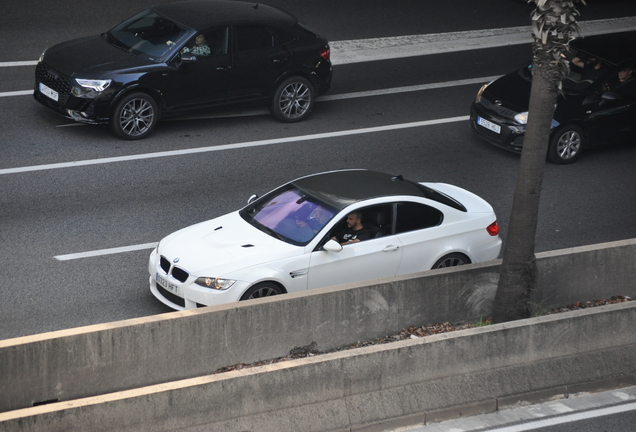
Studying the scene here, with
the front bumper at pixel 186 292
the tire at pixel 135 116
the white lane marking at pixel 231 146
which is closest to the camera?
the front bumper at pixel 186 292

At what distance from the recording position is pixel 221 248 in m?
9.49

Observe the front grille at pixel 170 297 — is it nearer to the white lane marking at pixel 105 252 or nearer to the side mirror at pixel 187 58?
the white lane marking at pixel 105 252

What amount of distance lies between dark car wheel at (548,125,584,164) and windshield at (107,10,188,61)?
6.52 metres

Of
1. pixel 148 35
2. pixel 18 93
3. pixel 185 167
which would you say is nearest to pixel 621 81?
pixel 185 167

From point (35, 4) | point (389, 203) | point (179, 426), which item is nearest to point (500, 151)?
point (389, 203)

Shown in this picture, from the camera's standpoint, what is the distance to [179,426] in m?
7.19

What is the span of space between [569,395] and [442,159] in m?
6.50

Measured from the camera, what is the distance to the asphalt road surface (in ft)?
33.5

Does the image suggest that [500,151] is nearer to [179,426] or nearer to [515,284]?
[515,284]

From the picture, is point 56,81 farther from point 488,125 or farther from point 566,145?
point 566,145

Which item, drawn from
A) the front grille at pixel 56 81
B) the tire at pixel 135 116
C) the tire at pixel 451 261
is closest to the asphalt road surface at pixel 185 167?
the tire at pixel 135 116

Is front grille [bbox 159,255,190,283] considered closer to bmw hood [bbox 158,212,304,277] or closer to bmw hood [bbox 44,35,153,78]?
bmw hood [bbox 158,212,304,277]

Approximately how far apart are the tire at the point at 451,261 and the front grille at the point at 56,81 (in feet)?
22.6

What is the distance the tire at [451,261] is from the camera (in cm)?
1029
